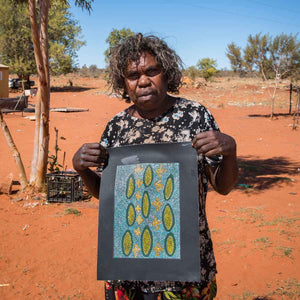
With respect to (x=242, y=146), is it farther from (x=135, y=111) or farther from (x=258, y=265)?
(x=135, y=111)

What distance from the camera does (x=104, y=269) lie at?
5.18ft

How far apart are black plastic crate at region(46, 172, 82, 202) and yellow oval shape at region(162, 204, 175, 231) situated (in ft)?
16.3

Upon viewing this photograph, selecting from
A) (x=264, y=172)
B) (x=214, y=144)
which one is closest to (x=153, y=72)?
(x=214, y=144)

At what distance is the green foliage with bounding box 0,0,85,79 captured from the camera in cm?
2903

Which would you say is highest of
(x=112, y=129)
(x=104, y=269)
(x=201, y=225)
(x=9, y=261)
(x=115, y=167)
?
(x=112, y=129)

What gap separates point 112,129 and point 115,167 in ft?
0.83

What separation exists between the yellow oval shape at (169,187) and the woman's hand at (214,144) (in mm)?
201

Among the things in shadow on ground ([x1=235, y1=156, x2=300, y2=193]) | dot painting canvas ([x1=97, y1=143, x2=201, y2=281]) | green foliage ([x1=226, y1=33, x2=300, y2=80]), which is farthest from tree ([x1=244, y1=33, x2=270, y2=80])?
dot painting canvas ([x1=97, y1=143, x2=201, y2=281])

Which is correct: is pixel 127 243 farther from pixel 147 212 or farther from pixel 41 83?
pixel 41 83

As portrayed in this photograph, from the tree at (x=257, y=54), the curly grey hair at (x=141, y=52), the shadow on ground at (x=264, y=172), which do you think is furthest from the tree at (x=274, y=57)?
the curly grey hair at (x=141, y=52)

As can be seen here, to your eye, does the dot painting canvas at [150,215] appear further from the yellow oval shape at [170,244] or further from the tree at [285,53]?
the tree at [285,53]

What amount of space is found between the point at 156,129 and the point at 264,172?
285 inches

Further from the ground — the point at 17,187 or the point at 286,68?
the point at 286,68

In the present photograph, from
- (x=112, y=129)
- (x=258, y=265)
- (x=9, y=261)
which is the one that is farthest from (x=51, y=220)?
(x=112, y=129)
